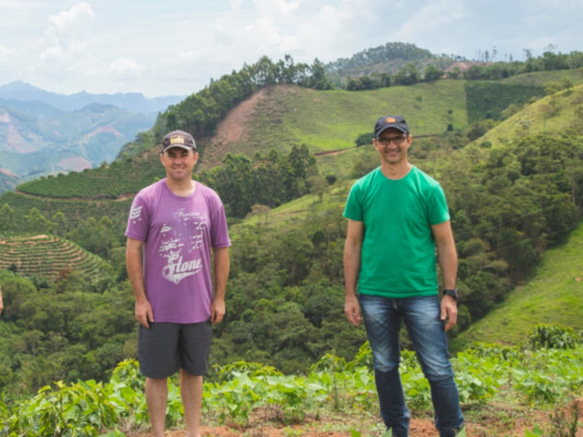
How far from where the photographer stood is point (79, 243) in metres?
49.7

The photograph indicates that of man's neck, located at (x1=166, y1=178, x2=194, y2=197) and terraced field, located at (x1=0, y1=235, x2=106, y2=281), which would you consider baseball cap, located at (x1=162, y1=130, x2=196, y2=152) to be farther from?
terraced field, located at (x1=0, y1=235, x2=106, y2=281)

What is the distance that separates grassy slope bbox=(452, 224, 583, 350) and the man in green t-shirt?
19.2 metres

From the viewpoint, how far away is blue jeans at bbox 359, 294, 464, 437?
2764 millimetres

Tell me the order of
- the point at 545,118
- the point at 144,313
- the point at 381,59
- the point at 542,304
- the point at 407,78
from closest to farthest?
1. the point at 144,313
2. the point at 542,304
3. the point at 545,118
4. the point at 407,78
5. the point at 381,59

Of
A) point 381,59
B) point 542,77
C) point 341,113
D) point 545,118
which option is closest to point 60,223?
point 341,113

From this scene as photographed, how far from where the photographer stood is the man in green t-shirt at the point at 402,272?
9.11 ft

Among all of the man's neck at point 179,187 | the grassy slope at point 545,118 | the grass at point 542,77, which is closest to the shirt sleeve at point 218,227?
the man's neck at point 179,187

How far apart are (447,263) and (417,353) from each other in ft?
1.57

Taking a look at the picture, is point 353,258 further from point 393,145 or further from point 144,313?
point 144,313

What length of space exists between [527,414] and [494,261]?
24.6 metres

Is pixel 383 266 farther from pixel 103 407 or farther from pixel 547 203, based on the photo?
pixel 547 203

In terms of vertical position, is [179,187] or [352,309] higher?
[179,187]

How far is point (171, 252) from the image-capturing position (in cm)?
280

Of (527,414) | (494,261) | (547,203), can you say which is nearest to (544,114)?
(547,203)
